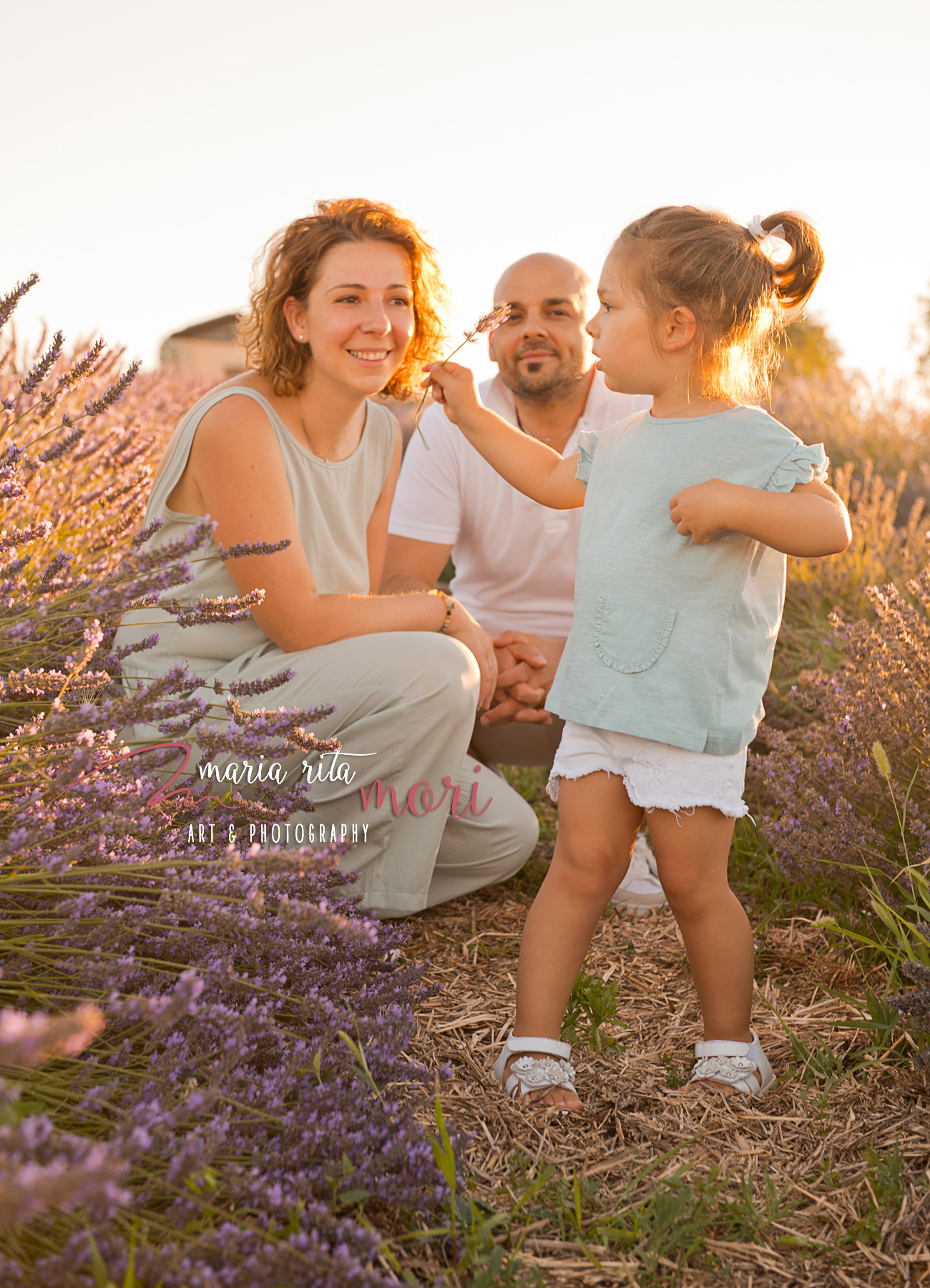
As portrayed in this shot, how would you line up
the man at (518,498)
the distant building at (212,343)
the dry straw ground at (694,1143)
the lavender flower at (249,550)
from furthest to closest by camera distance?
the distant building at (212,343) → the man at (518,498) → the lavender flower at (249,550) → the dry straw ground at (694,1143)

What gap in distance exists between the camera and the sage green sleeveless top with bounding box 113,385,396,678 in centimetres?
253

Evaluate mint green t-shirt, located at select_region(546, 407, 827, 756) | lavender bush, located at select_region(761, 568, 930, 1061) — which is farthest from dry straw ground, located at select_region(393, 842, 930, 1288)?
mint green t-shirt, located at select_region(546, 407, 827, 756)

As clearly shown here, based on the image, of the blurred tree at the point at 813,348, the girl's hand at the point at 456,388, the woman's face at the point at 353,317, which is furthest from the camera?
the blurred tree at the point at 813,348

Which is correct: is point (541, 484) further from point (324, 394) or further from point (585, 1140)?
point (585, 1140)

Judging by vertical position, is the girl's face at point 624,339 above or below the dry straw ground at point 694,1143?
above

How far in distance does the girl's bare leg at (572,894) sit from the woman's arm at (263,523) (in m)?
0.88

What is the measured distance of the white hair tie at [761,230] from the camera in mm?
1939

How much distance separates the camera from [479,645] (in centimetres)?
275

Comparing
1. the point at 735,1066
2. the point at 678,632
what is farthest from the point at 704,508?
the point at 735,1066

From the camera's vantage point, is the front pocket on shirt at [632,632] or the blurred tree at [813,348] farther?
the blurred tree at [813,348]

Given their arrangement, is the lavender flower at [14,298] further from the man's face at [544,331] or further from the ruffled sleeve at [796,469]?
the man's face at [544,331]

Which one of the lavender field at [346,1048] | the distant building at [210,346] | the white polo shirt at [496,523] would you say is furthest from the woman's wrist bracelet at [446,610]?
the distant building at [210,346]

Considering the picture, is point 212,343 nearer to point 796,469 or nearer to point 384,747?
point 384,747

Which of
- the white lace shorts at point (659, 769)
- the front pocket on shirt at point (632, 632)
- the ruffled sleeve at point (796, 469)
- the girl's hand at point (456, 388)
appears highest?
the girl's hand at point (456, 388)
